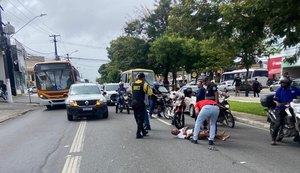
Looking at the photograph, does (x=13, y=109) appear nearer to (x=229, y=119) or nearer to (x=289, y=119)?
(x=229, y=119)

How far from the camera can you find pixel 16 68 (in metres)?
55.0

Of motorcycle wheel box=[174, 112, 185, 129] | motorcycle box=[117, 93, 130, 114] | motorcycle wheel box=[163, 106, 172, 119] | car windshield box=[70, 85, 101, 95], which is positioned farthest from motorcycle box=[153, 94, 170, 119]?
motorcycle wheel box=[174, 112, 185, 129]

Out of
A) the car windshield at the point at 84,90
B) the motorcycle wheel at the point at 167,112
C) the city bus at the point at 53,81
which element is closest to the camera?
the motorcycle wheel at the point at 167,112

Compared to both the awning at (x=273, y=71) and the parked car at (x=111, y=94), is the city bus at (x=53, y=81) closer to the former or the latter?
the parked car at (x=111, y=94)

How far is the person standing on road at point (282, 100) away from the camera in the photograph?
31.5ft

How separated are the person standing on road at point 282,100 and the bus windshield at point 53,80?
57.2 feet

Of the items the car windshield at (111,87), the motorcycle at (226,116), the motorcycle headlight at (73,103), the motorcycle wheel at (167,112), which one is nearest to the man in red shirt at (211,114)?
the motorcycle at (226,116)

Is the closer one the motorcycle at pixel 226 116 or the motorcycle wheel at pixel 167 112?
the motorcycle at pixel 226 116

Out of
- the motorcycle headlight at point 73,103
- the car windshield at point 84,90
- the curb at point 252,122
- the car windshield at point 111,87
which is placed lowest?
the curb at point 252,122

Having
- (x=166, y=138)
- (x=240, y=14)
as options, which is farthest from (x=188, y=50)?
(x=166, y=138)

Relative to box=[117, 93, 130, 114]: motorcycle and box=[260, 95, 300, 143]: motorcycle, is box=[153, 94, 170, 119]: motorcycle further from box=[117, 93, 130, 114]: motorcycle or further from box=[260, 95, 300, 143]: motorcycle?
box=[260, 95, 300, 143]: motorcycle

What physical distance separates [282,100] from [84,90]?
35.3ft

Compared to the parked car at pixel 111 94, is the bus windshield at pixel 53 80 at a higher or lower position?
higher

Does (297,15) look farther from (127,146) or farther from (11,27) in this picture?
(11,27)
